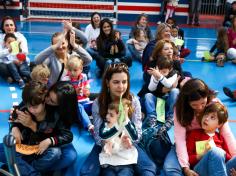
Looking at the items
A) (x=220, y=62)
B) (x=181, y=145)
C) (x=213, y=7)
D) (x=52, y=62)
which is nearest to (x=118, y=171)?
(x=181, y=145)

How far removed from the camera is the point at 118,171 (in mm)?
2385

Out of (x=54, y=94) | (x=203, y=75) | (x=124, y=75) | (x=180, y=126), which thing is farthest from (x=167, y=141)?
(x=203, y=75)

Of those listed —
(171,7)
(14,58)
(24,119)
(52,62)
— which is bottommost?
(24,119)

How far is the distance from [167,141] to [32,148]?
3.56 ft

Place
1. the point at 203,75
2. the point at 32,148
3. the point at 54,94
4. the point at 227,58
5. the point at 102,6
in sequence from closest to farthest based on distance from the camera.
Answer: the point at 32,148
the point at 54,94
the point at 203,75
the point at 227,58
the point at 102,6

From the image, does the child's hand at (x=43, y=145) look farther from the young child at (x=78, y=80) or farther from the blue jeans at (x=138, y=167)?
the young child at (x=78, y=80)

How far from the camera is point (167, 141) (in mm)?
2787

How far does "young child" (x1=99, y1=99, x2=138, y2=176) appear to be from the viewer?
2.40 metres

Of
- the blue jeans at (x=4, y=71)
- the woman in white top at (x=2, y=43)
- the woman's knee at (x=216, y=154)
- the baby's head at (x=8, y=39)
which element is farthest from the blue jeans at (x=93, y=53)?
the woman's knee at (x=216, y=154)

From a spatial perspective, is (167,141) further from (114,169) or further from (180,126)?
(114,169)

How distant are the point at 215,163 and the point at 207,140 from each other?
0.84ft

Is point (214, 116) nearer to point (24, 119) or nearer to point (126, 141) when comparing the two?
point (126, 141)

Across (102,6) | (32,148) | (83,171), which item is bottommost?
(83,171)

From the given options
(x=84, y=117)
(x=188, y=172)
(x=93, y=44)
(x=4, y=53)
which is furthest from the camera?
(x=93, y=44)
